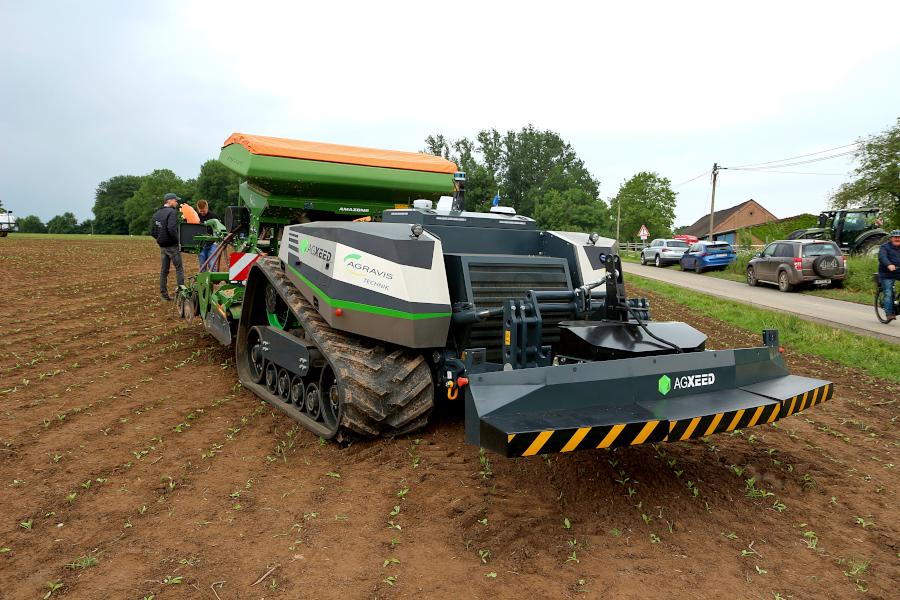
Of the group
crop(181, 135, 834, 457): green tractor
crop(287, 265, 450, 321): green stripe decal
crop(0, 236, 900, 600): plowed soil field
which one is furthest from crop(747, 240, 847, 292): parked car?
crop(287, 265, 450, 321): green stripe decal

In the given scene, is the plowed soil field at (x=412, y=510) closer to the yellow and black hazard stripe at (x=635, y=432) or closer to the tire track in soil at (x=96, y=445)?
the tire track in soil at (x=96, y=445)

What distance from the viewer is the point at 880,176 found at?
1169 inches

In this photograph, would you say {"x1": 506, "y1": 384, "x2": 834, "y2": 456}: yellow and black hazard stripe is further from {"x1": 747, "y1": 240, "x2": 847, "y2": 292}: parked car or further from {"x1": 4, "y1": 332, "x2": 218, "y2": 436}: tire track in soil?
{"x1": 747, "y1": 240, "x2": 847, "y2": 292}: parked car

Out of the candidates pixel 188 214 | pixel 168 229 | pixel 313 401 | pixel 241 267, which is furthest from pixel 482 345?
pixel 168 229

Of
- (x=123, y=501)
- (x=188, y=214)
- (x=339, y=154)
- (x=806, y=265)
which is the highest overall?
(x=339, y=154)

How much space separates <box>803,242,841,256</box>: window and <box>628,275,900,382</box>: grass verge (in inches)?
194

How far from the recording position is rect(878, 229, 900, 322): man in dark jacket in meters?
11.8

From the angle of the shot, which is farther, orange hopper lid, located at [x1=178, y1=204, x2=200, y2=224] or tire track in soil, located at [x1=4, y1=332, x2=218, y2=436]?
orange hopper lid, located at [x1=178, y1=204, x2=200, y2=224]

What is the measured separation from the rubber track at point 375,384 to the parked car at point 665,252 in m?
28.7

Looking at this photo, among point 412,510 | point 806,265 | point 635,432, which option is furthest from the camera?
point 806,265

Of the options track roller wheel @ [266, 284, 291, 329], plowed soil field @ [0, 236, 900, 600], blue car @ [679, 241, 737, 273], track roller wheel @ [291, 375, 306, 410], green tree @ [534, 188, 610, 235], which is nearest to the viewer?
plowed soil field @ [0, 236, 900, 600]

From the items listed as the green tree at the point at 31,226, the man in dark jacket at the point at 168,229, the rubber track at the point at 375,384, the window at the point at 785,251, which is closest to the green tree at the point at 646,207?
the window at the point at 785,251

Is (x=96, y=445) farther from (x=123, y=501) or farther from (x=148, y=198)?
(x=148, y=198)

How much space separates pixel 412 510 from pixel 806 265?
1802 centimetres
